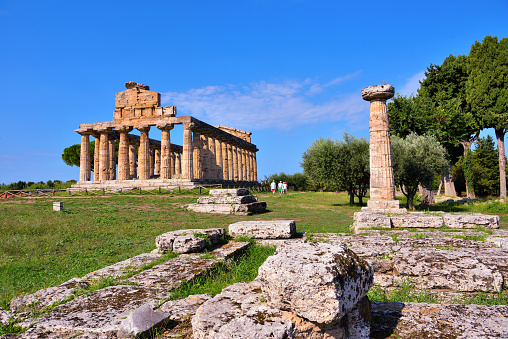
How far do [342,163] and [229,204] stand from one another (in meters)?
12.9

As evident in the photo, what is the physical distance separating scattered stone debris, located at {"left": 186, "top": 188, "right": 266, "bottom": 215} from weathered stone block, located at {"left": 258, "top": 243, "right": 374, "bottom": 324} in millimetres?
13065

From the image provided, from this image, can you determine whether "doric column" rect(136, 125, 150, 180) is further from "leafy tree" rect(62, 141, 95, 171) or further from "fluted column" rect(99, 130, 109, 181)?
"leafy tree" rect(62, 141, 95, 171)

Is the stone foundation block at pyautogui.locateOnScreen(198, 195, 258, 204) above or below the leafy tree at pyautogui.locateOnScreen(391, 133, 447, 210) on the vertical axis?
below

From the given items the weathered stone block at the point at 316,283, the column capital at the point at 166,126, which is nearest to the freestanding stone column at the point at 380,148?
the weathered stone block at the point at 316,283

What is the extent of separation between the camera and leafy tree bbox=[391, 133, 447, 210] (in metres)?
22.8

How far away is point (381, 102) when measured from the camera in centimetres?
1569

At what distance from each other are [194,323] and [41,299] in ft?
7.83

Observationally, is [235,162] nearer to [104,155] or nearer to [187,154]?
[187,154]

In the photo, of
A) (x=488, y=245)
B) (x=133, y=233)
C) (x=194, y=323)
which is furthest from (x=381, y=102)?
(x=194, y=323)

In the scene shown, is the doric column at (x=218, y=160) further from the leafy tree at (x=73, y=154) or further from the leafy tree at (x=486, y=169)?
the leafy tree at (x=486, y=169)

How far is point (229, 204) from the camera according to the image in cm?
1661

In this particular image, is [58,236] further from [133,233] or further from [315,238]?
[315,238]

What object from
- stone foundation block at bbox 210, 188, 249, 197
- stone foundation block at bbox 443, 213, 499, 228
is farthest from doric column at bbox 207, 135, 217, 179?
stone foundation block at bbox 443, 213, 499, 228

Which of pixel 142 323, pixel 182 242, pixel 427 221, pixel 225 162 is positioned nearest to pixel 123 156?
pixel 225 162
